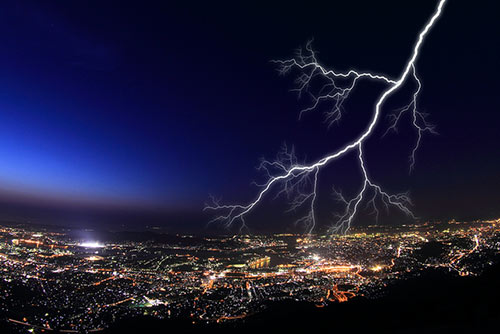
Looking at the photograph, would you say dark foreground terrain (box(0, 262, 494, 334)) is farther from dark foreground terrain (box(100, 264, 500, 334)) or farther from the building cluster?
the building cluster

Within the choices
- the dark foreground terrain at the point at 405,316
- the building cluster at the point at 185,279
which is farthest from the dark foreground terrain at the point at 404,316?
the building cluster at the point at 185,279

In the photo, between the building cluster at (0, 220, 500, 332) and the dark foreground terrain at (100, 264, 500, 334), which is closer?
the dark foreground terrain at (100, 264, 500, 334)

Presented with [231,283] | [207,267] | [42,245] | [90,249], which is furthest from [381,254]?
[42,245]

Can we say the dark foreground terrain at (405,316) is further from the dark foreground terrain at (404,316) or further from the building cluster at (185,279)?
the building cluster at (185,279)

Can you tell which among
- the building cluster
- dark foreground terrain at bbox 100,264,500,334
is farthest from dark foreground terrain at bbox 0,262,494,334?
the building cluster

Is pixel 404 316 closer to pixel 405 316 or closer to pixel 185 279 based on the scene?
pixel 405 316

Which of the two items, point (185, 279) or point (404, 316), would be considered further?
point (185, 279)

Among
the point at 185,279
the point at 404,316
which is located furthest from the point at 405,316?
the point at 185,279

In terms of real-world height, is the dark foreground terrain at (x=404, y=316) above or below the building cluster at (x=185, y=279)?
above

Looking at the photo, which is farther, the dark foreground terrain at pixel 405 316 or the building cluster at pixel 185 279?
the building cluster at pixel 185 279

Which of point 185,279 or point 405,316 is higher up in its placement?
point 405,316

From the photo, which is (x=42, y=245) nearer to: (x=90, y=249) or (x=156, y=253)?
(x=90, y=249)
